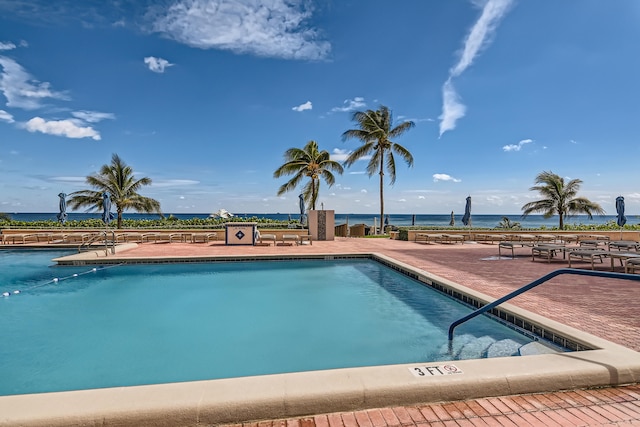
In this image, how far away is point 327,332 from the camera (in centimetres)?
582

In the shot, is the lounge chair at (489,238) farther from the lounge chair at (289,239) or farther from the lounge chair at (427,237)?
the lounge chair at (289,239)

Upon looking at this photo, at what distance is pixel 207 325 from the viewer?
20.1 feet

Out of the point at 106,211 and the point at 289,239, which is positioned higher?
the point at 106,211

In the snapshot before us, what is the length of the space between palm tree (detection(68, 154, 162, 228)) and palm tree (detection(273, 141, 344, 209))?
10220 millimetres

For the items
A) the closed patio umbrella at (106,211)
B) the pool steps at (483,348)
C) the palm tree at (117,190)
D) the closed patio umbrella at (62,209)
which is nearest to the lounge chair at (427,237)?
the pool steps at (483,348)

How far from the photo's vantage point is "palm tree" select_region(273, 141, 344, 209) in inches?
848

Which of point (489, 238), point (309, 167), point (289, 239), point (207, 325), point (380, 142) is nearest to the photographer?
point (207, 325)

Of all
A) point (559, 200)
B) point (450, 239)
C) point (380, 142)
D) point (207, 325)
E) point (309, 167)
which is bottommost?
point (207, 325)

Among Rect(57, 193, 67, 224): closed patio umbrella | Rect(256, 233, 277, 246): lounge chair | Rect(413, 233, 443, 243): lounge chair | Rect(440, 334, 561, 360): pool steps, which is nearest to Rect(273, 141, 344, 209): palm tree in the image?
Rect(256, 233, 277, 246): lounge chair

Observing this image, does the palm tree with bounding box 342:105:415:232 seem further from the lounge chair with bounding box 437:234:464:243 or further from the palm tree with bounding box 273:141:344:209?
the lounge chair with bounding box 437:234:464:243

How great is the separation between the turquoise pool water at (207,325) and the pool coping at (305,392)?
6.42 feet

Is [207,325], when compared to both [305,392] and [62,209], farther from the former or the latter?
[62,209]

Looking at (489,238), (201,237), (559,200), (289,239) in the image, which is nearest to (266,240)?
(289,239)

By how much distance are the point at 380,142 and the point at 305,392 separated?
67.2 feet
